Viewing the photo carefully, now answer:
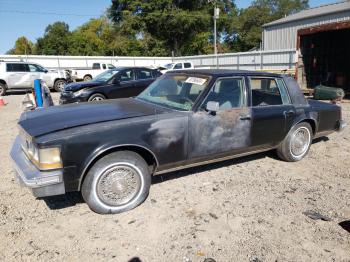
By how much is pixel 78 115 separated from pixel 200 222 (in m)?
1.92

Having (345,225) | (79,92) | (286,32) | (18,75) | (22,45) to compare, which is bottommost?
(345,225)

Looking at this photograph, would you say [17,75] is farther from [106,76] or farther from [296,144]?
[296,144]

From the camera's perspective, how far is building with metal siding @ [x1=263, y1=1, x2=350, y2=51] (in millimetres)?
21969

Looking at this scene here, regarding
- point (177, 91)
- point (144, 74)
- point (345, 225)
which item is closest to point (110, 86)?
point (144, 74)

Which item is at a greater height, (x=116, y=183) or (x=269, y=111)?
(x=269, y=111)

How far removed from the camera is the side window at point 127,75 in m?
10.8

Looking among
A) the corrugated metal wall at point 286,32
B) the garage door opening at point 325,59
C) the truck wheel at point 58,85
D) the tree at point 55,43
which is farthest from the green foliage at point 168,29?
the garage door opening at point 325,59

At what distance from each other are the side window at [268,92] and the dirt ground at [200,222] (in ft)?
3.60

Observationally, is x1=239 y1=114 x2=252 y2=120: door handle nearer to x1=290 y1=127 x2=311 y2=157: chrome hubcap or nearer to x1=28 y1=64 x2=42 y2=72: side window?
x1=290 y1=127 x2=311 y2=157: chrome hubcap

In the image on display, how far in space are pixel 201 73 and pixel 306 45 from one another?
461 inches

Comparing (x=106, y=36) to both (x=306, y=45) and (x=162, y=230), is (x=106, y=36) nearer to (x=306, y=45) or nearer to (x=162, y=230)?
(x=306, y=45)

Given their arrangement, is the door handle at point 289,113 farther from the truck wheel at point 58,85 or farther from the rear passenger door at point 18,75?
the truck wheel at point 58,85

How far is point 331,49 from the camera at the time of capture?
49.3ft

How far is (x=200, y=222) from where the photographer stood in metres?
3.53
